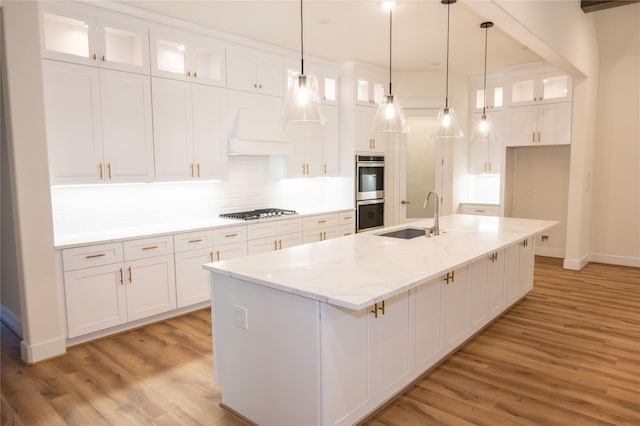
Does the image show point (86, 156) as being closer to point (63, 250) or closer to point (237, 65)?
point (63, 250)

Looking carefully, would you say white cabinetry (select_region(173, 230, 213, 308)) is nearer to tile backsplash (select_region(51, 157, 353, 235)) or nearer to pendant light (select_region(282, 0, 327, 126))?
tile backsplash (select_region(51, 157, 353, 235))

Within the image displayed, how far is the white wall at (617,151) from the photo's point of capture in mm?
5926

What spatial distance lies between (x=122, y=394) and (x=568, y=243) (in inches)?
230

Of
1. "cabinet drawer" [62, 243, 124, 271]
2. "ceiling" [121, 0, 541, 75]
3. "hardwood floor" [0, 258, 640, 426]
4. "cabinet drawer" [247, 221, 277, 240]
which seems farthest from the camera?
"cabinet drawer" [247, 221, 277, 240]

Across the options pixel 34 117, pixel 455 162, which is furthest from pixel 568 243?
pixel 34 117

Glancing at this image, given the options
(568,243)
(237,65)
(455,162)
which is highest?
(237,65)

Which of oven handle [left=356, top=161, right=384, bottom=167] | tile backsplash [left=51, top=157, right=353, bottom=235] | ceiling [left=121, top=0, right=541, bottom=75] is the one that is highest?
ceiling [left=121, top=0, right=541, bottom=75]

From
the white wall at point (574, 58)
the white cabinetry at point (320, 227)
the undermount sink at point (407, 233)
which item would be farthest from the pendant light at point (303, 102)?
the white cabinetry at point (320, 227)

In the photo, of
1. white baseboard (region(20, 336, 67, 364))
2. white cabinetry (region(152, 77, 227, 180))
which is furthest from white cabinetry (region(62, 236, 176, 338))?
white cabinetry (region(152, 77, 227, 180))

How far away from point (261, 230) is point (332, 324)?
9.51 ft

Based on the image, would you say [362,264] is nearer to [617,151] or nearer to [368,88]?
[368,88]

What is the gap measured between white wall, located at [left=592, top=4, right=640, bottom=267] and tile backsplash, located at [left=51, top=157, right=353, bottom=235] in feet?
12.4

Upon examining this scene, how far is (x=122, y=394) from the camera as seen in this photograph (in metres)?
2.81

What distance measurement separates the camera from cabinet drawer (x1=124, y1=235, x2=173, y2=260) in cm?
379
